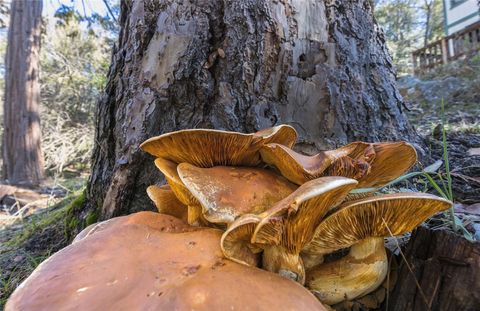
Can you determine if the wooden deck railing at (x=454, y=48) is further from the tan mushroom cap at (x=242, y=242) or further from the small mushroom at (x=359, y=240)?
the tan mushroom cap at (x=242, y=242)

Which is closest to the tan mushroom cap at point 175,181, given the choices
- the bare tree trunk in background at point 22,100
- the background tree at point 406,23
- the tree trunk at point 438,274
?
the tree trunk at point 438,274

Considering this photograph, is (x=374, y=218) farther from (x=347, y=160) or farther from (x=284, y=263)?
(x=284, y=263)

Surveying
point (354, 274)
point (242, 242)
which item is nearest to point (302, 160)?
point (242, 242)

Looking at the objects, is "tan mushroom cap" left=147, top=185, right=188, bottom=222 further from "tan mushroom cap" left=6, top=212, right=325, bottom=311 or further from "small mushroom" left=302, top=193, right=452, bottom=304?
"small mushroom" left=302, top=193, right=452, bottom=304

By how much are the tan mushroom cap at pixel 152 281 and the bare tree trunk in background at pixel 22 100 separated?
987cm

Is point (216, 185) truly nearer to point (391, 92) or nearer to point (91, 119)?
point (391, 92)

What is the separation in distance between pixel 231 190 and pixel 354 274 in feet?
1.97

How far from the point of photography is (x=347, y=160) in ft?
4.79

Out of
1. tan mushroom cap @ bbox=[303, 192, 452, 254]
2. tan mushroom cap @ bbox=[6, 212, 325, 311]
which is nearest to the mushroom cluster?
tan mushroom cap @ bbox=[303, 192, 452, 254]

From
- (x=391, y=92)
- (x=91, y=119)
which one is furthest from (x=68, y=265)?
(x=91, y=119)

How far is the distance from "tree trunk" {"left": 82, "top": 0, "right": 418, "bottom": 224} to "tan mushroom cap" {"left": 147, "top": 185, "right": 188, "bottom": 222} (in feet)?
1.52

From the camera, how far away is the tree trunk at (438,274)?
4.49 ft

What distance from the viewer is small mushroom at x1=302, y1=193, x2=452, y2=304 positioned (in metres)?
1.30

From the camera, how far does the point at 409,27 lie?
29.0 metres
